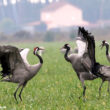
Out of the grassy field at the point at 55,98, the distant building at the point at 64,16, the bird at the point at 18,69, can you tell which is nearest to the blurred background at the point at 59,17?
the distant building at the point at 64,16

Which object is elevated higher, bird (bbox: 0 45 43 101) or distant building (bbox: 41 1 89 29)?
bird (bbox: 0 45 43 101)

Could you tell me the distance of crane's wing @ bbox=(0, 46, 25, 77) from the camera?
901 centimetres

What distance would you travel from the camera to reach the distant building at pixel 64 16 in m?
121

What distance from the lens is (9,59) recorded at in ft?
30.7

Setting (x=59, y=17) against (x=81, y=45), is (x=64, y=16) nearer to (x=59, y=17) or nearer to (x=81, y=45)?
(x=59, y=17)

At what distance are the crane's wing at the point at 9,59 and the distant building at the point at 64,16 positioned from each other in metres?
111

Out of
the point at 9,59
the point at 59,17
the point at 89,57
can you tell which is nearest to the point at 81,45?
the point at 89,57

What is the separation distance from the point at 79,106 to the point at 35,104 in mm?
1129

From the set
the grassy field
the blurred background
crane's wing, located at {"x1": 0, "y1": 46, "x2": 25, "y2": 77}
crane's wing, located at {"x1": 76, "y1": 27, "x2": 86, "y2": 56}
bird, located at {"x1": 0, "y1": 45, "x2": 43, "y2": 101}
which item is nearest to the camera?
the grassy field

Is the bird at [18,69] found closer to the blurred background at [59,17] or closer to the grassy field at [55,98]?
the grassy field at [55,98]

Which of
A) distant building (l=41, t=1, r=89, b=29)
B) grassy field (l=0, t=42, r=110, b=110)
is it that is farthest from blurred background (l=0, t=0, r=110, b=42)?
grassy field (l=0, t=42, r=110, b=110)

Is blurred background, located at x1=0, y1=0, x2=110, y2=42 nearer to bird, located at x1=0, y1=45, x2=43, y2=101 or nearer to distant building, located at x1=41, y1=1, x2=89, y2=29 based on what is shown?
distant building, located at x1=41, y1=1, x2=89, y2=29

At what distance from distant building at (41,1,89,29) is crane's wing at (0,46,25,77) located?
111185mm

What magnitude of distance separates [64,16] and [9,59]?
4478 inches
